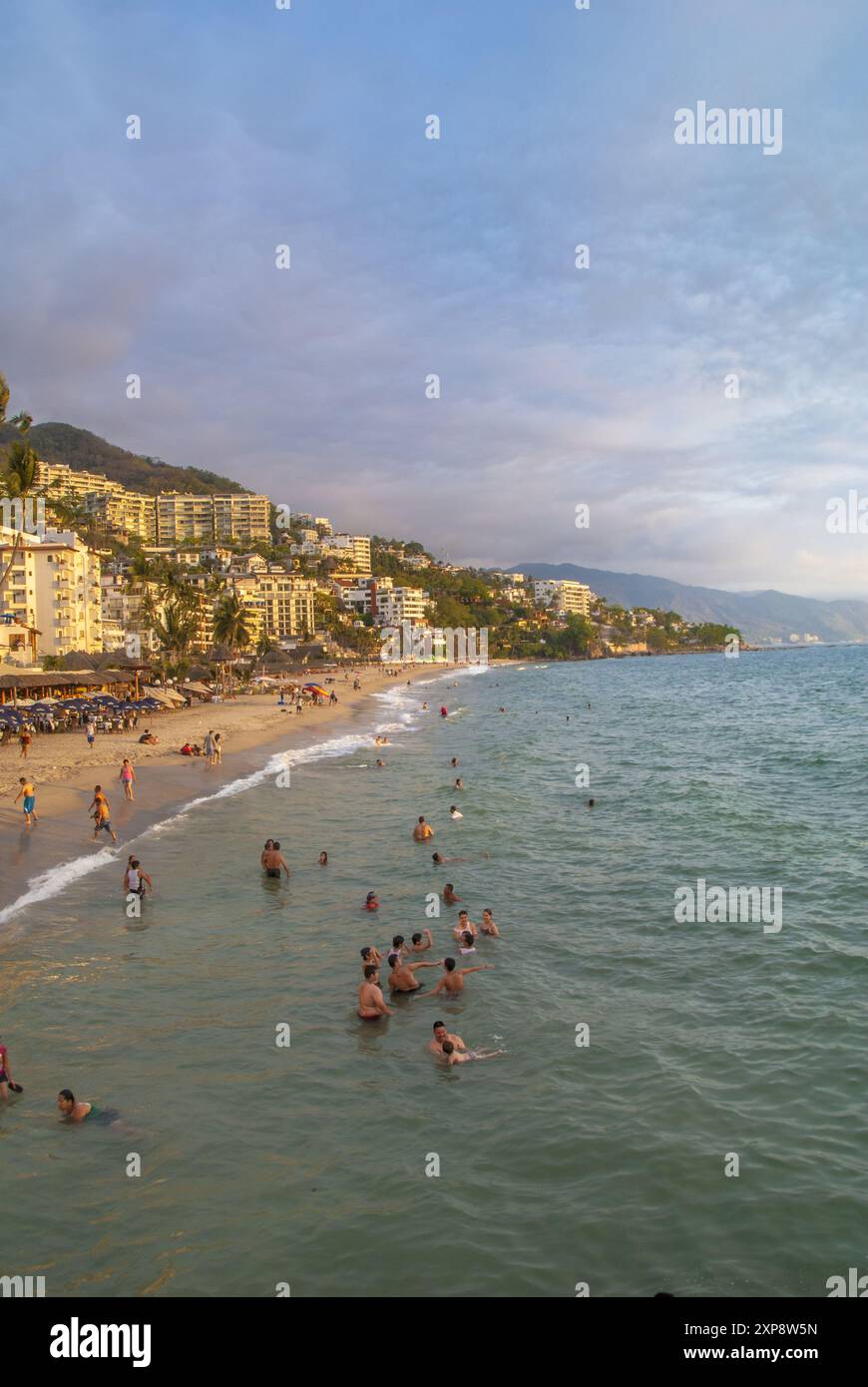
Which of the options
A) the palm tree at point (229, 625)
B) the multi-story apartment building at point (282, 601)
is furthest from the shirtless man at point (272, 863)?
the multi-story apartment building at point (282, 601)

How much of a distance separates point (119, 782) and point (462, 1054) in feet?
73.7

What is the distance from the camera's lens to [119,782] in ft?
98.6

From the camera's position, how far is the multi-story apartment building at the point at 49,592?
7856 centimetres

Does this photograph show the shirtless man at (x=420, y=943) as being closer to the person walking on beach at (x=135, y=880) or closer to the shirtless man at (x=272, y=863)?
the shirtless man at (x=272, y=863)

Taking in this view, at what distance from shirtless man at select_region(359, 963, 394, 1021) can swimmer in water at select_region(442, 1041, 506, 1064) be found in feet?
5.06

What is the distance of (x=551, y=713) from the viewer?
67.6 m

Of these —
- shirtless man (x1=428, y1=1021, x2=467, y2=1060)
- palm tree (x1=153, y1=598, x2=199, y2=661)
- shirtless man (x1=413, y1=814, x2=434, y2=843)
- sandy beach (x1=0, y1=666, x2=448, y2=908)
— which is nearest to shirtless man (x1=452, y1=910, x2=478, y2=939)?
shirtless man (x1=428, y1=1021, x2=467, y2=1060)

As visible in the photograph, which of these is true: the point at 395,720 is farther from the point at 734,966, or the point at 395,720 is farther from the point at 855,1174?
the point at 855,1174

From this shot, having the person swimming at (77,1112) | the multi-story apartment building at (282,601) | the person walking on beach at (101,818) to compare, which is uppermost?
the multi-story apartment building at (282,601)

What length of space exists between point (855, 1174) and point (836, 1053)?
2664 mm

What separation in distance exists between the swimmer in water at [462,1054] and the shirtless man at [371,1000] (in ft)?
5.06

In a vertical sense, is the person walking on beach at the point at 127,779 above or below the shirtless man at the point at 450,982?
above

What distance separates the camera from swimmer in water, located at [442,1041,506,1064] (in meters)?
10.6
